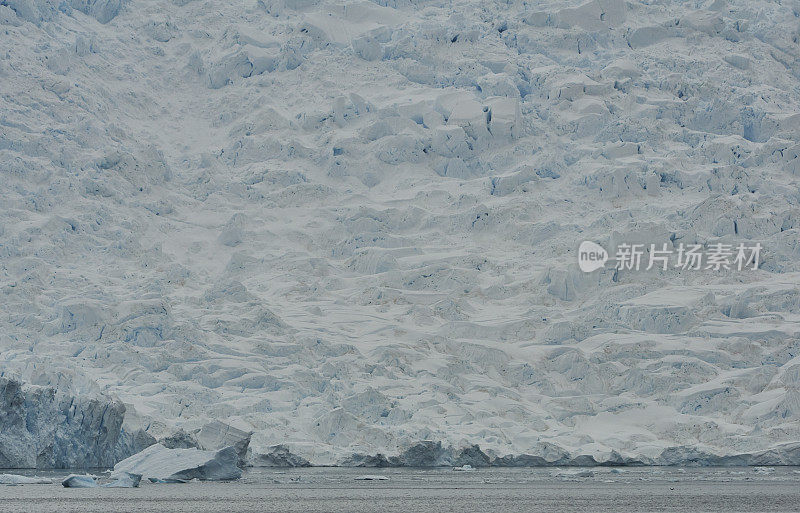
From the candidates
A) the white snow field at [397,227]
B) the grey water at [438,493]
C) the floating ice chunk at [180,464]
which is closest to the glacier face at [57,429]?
the white snow field at [397,227]

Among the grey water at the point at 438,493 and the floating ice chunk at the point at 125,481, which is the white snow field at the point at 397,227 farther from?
the floating ice chunk at the point at 125,481

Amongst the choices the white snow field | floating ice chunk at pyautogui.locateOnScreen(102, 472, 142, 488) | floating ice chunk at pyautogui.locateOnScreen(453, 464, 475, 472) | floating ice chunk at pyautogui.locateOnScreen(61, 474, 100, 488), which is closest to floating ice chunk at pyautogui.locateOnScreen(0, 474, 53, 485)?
floating ice chunk at pyautogui.locateOnScreen(61, 474, 100, 488)

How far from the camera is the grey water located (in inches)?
590

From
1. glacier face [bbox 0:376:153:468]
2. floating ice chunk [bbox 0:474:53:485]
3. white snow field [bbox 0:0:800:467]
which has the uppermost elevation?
white snow field [bbox 0:0:800:467]

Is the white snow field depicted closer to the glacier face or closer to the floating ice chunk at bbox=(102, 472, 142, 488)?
the glacier face

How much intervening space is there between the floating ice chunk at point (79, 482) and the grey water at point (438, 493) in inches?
4.6

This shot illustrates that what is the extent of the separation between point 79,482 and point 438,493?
6.34 m

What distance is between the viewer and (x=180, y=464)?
66.4 feet

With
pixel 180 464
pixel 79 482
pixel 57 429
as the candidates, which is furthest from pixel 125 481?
pixel 57 429

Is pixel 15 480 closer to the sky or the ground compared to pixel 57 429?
closer to the ground

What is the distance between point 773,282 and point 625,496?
68.1 feet

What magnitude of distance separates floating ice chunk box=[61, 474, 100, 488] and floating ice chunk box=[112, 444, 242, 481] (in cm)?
182

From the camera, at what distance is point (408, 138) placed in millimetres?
44281

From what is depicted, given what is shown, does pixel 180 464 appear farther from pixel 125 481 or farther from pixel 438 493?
pixel 438 493
